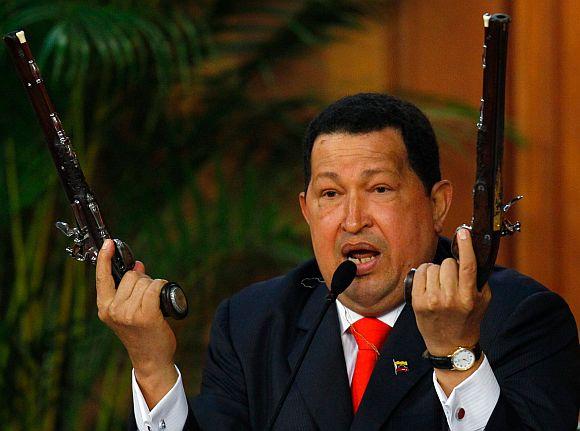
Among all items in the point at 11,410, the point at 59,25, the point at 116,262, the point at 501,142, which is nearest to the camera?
the point at 501,142

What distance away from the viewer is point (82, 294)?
365cm

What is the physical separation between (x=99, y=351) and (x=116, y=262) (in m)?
1.45

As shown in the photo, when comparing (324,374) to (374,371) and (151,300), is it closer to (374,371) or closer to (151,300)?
(374,371)

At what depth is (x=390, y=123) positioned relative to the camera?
7.41 ft

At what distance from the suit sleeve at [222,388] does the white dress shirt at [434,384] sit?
0.35 feet

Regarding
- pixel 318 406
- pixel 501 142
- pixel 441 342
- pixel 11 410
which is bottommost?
pixel 11 410

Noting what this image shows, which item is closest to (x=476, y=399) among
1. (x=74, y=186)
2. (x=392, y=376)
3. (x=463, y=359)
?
(x=463, y=359)

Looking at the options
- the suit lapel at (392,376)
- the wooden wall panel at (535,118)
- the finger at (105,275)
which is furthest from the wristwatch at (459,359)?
the wooden wall panel at (535,118)

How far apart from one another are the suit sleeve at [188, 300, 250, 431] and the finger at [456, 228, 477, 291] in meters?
0.65

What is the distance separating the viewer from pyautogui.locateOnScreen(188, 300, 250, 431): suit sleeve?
7.39ft

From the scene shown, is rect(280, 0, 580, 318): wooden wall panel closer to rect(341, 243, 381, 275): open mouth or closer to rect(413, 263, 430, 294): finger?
rect(341, 243, 381, 275): open mouth

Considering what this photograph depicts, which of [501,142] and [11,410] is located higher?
[501,142]

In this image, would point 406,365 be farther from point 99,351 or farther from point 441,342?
point 99,351

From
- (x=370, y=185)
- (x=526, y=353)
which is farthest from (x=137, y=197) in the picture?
(x=526, y=353)
